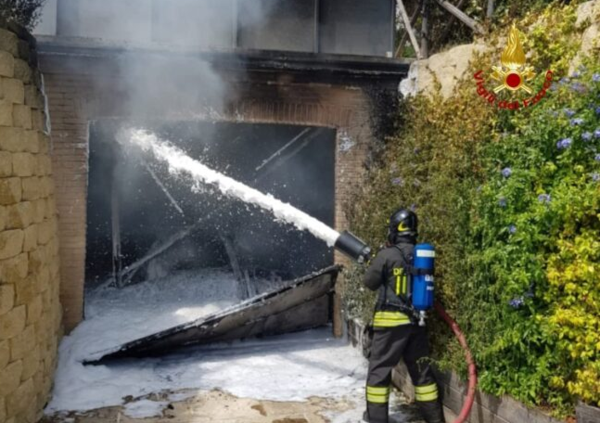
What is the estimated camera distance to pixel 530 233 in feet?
12.7

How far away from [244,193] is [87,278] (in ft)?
12.3

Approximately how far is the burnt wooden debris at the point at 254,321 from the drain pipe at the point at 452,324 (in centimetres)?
180

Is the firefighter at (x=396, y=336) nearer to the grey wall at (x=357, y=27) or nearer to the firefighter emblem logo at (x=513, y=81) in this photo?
the firefighter emblem logo at (x=513, y=81)

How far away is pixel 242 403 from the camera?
5441mm

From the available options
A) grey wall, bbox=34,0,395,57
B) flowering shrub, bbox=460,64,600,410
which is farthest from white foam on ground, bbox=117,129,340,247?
flowering shrub, bbox=460,64,600,410

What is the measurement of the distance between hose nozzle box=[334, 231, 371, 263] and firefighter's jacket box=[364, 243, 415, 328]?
326 millimetres

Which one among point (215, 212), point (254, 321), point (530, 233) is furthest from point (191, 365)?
point (530, 233)

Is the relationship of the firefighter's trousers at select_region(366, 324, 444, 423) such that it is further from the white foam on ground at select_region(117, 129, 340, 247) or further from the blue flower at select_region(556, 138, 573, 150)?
the white foam on ground at select_region(117, 129, 340, 247)

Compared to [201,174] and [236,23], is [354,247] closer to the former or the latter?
[201,174]

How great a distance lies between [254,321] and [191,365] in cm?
106

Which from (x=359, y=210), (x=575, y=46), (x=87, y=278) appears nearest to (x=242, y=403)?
(x=359, y=210)

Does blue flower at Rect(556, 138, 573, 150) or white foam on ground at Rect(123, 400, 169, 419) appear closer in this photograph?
blue flower at Rect(556, 138, 573, 150)

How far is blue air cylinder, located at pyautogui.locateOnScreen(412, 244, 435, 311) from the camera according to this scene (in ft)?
15.2

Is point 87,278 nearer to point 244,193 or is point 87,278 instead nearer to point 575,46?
point 244,193
